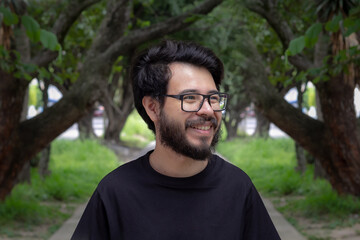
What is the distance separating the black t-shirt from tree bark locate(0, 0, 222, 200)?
5406 millimetres

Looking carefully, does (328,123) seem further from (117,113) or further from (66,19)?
(117,113)

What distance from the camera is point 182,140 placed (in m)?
1.98

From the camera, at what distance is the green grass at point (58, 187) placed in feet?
24.7

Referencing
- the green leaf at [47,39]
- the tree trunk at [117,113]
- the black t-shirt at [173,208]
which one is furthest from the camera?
the tree trunk at [117,113]

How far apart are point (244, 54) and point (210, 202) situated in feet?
22.6

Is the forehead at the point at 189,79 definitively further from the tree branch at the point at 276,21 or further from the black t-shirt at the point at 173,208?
the tree branch at the point at 276,21

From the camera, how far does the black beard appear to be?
197cm

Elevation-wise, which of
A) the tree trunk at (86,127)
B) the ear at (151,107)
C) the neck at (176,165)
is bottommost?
the tree trunk at (86,127)

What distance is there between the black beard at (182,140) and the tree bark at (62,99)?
5439 millimetres

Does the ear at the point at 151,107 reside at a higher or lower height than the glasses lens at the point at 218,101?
lower

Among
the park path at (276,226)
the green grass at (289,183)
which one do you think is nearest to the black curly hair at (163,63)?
the park path at (276,226)

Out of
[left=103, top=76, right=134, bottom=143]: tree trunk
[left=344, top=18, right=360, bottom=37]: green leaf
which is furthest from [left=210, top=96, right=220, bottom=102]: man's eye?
[left=103, top=76, right=134, bottom=143]: tree trunk

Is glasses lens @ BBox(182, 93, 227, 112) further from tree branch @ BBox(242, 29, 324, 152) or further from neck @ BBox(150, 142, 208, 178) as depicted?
tree branch @ BBox(242, 29, 324, 152)

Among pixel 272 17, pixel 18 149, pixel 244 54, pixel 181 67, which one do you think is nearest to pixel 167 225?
pixel 181 67
